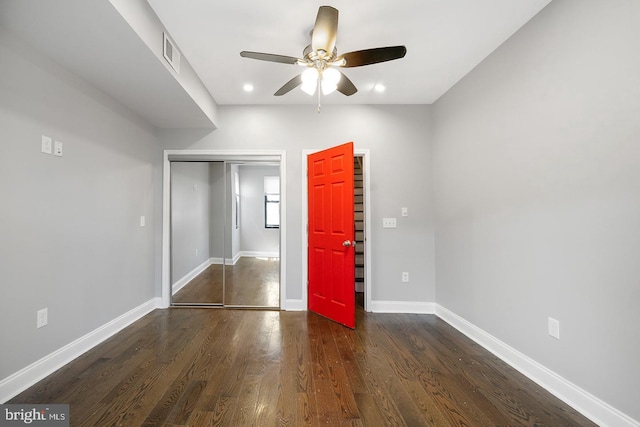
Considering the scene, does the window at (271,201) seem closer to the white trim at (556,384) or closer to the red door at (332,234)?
the red door at (332,234)

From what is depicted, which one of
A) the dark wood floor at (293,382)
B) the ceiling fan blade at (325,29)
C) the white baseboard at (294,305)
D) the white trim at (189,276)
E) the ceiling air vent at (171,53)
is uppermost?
the ceiling air vent at (171,53)

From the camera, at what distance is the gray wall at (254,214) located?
402cm

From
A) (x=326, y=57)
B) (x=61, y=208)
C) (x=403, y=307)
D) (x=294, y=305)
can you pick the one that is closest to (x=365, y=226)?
(x=403, y=307)

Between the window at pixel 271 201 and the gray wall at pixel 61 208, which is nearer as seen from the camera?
the gray wall at pixel 61 208

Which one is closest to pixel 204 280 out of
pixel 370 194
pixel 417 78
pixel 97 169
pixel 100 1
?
pixel 97 169

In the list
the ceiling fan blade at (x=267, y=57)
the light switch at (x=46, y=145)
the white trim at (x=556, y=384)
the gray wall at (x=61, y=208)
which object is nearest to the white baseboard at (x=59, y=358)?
the gray wall at (x=61, y=208)

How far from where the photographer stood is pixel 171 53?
1.96 m

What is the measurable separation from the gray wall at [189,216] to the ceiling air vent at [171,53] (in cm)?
149

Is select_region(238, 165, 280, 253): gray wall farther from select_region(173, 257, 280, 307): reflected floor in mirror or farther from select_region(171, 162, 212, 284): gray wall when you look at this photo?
select_region(171, 162, 212, 284): gray wall

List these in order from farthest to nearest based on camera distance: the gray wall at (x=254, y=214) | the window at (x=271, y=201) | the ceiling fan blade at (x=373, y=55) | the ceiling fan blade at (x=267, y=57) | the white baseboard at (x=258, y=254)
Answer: the white baseboard at (x=258, y=254)
the gray wall at (x=254, y=214)
the window at (x=271, y=201)
the ceiling fan blade at (x=267, y=57)
the ceiling fan blade at (x=373, y=55)

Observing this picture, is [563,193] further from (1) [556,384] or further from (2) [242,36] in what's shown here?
(2) [242,36]

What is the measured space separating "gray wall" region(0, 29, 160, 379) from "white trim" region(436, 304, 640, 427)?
142 inches

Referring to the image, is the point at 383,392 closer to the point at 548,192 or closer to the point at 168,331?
the point at 548,192

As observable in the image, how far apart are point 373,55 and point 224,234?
272cm
